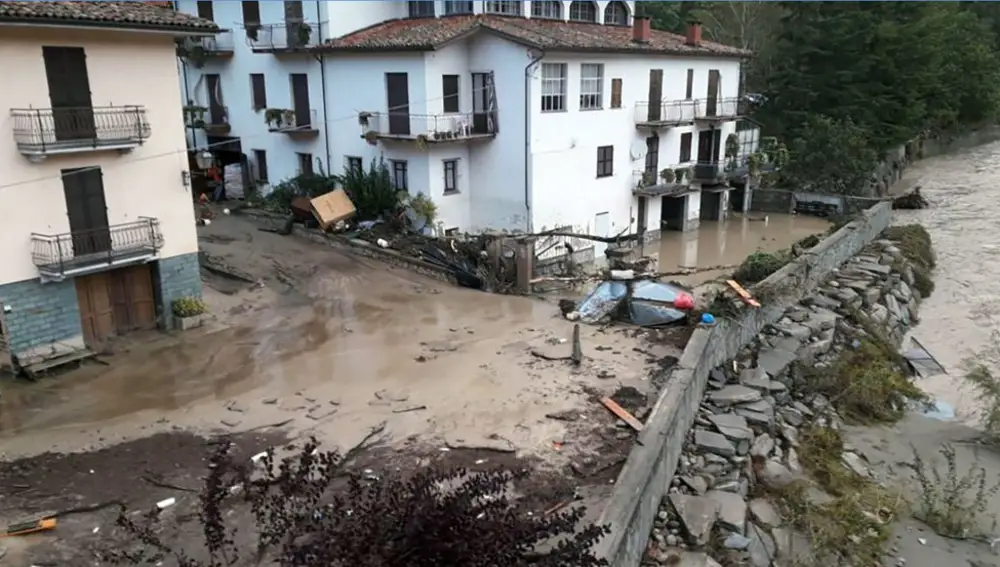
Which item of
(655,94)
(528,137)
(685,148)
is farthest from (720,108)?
(528,137)

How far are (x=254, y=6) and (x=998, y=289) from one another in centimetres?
2751

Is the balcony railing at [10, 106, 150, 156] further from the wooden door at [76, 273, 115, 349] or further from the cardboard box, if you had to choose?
the cardboard box

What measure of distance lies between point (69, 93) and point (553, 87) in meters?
14.2

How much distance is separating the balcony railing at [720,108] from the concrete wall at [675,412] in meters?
12.3

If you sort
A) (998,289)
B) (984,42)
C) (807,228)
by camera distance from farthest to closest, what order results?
(984,42) < (807,228) < (998,289)

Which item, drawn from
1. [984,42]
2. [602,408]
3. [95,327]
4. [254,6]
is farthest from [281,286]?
[984,42]

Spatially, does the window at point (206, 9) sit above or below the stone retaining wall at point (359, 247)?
above

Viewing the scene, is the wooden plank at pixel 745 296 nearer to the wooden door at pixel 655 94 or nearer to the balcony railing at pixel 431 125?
the balcony railing at pixel 431 125

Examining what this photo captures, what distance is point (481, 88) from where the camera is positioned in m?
25.0

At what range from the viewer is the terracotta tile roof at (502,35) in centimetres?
2348

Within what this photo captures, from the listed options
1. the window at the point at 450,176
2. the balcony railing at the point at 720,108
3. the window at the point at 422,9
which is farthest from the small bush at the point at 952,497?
the window at the point at 422,9

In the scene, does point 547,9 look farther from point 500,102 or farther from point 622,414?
point 622,414

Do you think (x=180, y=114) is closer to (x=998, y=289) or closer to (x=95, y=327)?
(x=95, y=327)

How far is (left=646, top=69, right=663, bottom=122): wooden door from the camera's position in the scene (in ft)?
96.2
